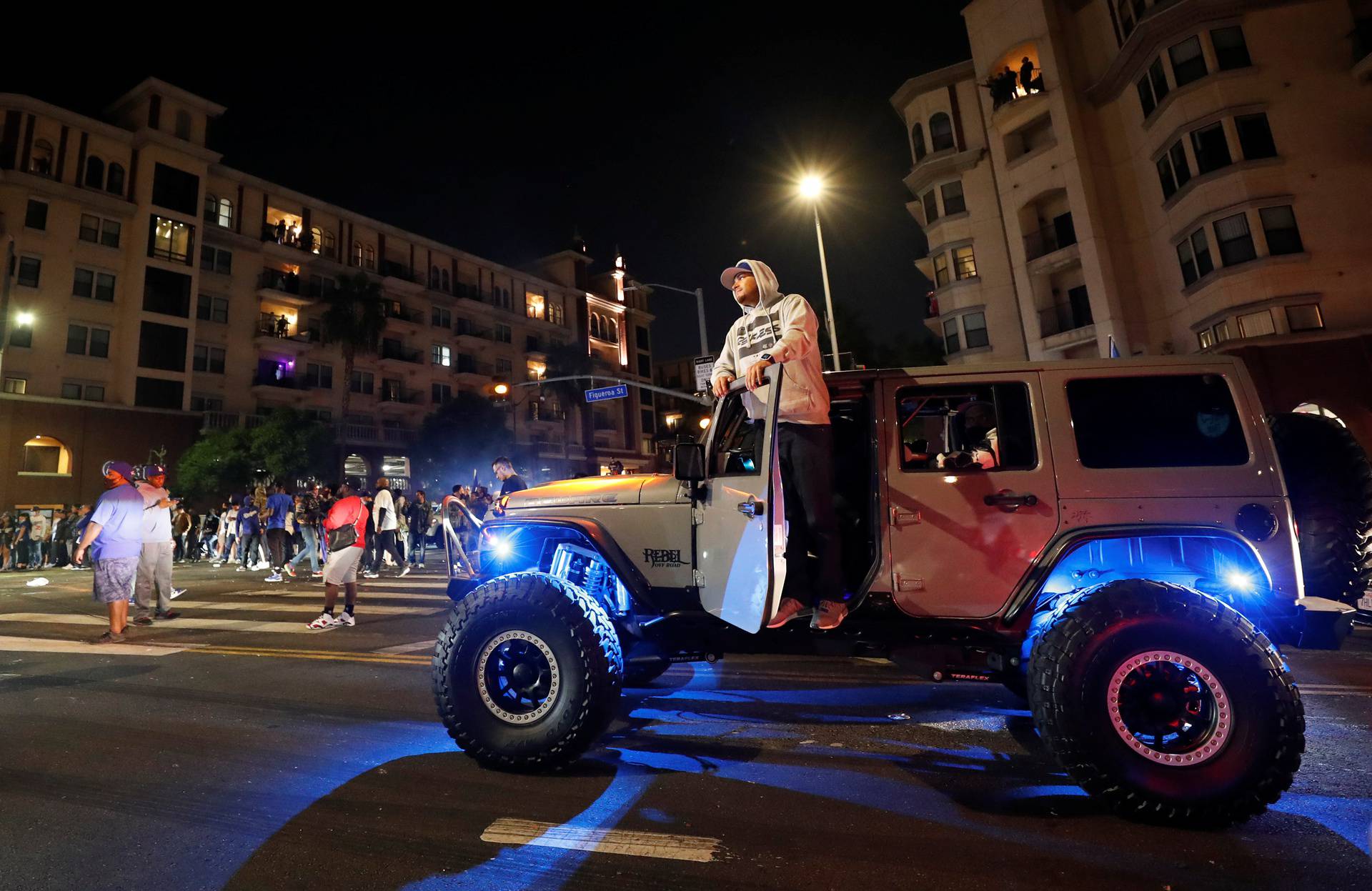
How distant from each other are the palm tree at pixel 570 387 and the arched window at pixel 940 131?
33322 mm

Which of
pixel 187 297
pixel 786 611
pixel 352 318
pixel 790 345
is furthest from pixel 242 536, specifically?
pixel 352 318

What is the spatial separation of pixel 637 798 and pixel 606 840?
0.47 meters

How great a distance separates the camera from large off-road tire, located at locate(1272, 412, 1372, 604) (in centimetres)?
368

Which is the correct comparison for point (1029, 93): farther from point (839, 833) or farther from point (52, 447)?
point (52, 447)

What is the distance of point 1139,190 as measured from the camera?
2473cm

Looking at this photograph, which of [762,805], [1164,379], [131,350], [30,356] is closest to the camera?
[762,805]

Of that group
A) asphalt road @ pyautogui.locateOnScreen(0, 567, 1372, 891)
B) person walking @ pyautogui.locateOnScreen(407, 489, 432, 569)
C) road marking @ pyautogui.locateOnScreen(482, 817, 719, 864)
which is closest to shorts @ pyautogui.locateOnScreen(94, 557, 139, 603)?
asphalt road @ pyautogui.locateOnScreen(0, 567, 1372, 891)

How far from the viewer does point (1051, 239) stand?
2741cm

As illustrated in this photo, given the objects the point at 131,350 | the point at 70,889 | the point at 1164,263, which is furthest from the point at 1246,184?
the point at 131,350

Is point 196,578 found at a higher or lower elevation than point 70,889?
higher

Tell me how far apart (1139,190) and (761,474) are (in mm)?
28321

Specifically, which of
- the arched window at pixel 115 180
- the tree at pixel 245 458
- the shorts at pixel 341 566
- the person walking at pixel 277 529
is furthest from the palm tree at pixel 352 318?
the shorts at pixel 341 566

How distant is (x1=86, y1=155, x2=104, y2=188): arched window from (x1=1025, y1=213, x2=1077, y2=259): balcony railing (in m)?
45.8

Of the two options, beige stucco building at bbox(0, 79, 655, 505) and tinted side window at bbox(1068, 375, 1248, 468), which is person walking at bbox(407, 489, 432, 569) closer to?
beige stucco building at bbox(0, 79, 655, 505)
